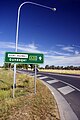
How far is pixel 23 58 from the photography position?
10.6 meters

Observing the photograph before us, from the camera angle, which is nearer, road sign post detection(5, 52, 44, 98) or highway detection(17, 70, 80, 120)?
highway detection(17, 70, 80, 120)

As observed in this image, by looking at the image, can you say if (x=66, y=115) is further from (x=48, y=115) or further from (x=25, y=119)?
(x=25, y=119)

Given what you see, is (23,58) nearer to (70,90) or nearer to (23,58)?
(23,58)

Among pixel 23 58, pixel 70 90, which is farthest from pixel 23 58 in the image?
pixel 70 90

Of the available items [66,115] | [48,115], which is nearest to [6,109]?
[48,115]

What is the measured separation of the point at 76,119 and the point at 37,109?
1697mm

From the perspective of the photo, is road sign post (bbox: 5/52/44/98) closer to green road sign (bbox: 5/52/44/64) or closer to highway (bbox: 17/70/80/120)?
green road sign (bbox: 5/52/44/64)

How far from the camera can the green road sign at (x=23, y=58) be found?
408 inches

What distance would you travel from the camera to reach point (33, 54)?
10898 mm

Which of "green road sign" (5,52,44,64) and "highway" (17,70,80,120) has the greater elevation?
"green road sign" (5,52,44,64)

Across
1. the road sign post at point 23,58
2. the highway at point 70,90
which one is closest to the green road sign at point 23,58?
the road sign post at point 23,58

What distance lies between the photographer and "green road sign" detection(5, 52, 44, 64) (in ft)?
34.0

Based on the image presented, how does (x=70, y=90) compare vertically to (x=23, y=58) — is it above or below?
below

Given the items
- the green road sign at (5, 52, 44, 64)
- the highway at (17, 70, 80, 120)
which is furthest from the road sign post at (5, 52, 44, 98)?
the highway at (17, 70, 80, 120)
